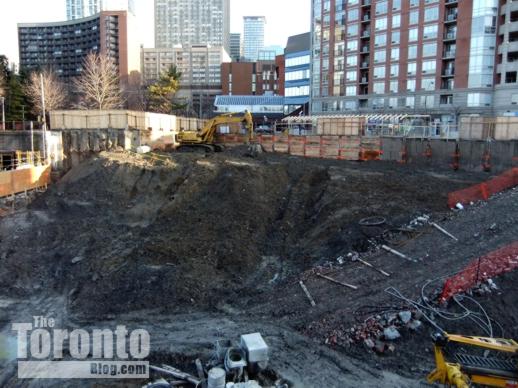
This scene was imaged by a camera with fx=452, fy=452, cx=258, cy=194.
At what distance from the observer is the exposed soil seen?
1063 cm

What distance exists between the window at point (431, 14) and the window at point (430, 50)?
3.23 metres

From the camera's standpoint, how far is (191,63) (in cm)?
15312

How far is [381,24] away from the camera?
65500 mm

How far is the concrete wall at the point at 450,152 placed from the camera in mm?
26609

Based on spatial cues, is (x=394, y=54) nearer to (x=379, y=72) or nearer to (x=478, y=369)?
(x=379, y=72)

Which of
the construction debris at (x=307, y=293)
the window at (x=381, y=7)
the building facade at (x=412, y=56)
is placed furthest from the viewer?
the window at (x=381, y=7)

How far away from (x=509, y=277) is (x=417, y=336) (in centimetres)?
328

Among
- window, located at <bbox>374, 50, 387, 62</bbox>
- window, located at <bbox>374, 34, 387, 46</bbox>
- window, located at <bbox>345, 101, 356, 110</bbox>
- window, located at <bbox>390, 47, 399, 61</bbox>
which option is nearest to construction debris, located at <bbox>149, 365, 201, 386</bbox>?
window, located at <bbox>390, 47, 399, 61</bbox>

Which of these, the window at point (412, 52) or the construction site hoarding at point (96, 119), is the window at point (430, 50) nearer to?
the window at point (412, 52)

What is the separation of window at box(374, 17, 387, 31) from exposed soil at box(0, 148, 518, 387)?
47.1 metres

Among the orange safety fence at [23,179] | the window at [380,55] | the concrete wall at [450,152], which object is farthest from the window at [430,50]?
the orange safety fence at [23,179]

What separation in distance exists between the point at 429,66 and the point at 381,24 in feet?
33.6

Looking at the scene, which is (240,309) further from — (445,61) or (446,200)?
(445,61)

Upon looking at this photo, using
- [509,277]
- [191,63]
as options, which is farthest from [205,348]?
[191,63]
